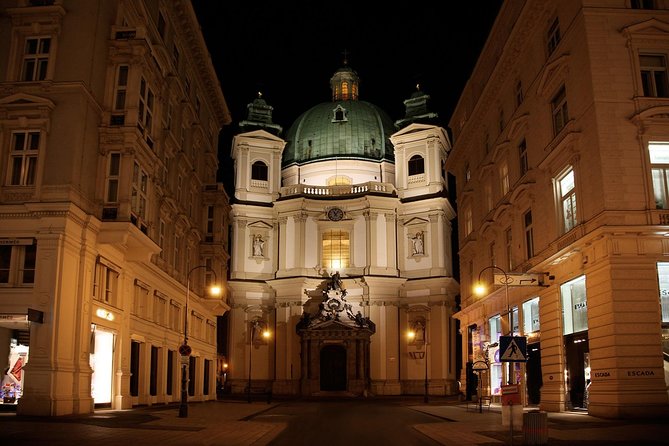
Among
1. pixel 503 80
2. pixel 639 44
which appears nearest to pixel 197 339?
pixel 503 80

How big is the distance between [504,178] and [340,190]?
3503cm

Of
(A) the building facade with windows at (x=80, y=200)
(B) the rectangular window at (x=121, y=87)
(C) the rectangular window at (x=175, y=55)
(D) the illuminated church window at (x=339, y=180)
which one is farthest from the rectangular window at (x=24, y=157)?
(D) the illuminated church window at (x=339, y=180)

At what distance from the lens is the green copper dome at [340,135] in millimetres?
80312

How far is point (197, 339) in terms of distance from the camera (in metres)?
51.2

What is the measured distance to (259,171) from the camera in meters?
77.7

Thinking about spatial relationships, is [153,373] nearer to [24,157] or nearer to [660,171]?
[24,157]

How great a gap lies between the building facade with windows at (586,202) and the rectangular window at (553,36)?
8 centimetres

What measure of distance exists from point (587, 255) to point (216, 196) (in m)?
33.6

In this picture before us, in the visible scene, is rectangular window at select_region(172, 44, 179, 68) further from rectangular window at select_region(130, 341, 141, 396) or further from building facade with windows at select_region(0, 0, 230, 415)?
rectangular window at select_region(130, 341, 141, 396)

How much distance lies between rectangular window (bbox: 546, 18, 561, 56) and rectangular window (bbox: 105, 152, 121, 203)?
65.5ft

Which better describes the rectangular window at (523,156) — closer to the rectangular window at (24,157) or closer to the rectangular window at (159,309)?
the rectangular window at (159,309)

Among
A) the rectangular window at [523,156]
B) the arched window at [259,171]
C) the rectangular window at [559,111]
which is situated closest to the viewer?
the rectangular window at [559,111]

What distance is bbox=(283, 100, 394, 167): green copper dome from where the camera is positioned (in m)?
80.3

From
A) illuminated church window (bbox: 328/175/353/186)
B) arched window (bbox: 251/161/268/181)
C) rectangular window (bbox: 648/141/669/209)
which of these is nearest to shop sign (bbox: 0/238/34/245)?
rectangular window (bbox: 648/141/669/209)
